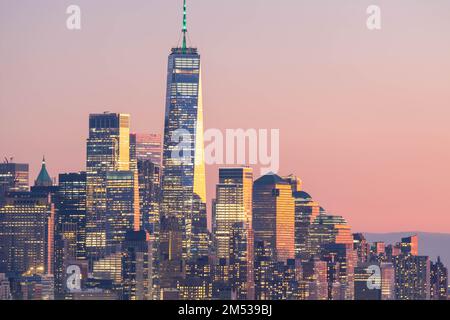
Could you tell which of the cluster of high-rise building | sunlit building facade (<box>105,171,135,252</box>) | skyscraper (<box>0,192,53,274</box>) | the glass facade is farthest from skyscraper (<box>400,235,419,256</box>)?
skyscraper (<box>0,192,53,274</box>)

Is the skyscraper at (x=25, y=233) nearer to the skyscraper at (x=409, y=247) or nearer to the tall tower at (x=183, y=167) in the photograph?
the tall tower at (x=183, y=167)

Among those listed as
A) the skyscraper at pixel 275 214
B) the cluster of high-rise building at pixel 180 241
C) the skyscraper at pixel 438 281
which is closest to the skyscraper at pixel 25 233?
the cluster of high-rise building at pixel 180 241

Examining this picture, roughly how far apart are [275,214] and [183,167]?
80.5ft

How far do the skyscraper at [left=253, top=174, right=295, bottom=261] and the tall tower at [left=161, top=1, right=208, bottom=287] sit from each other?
5829 millimetres

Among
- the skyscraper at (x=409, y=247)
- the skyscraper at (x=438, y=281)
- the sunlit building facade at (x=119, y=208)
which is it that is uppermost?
the sunlit building facade at (x=119, y=208)

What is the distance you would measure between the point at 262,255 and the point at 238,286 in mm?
15750

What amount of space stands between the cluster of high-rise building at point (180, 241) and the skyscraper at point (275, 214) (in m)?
0.16

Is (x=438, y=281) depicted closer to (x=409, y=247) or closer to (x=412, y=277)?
(x=412, y=277)

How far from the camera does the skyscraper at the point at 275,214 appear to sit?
136 m

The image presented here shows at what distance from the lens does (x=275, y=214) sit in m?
140

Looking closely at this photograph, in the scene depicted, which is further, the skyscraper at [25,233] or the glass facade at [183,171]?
the glass facade at [183,171]

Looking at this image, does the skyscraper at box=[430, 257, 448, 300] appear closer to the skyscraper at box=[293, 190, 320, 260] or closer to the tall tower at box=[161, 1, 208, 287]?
the skyscraper at box=[293, 190, 320, 260]

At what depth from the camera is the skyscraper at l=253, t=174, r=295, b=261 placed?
135750 millimetres

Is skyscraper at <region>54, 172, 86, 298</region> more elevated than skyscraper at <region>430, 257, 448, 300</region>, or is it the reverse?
skyscraper at <region>54, 172, 86, 298</region>
